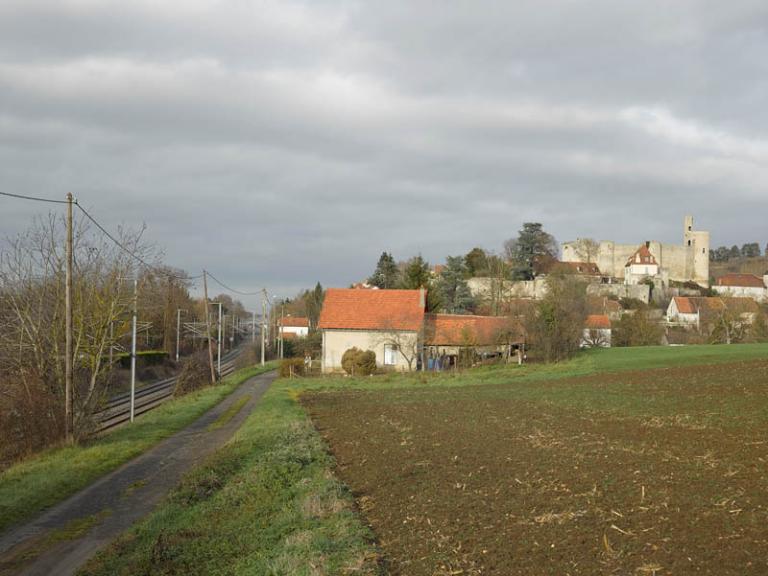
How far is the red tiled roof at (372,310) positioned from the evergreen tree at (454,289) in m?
19.1

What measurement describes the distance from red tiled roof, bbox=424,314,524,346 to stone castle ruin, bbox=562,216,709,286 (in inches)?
3037

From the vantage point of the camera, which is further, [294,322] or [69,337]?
[294,322]

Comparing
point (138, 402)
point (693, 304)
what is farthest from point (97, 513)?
point (693, 304)

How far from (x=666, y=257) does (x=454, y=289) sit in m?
67.3

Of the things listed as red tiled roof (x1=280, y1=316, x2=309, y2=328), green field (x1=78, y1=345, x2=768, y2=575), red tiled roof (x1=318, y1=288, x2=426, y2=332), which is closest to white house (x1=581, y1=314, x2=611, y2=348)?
red tiled roof (x1=318, y1=288, x2=426, y2=332)

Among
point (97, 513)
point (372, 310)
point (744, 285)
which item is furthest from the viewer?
point (744, 285)

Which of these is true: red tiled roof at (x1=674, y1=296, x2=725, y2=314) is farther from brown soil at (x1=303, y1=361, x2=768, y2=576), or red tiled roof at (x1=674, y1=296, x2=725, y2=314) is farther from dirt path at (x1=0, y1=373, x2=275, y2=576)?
dirt path at (x1=0, y1=373, x2=275, y2=576)

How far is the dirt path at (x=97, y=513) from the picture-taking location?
32.8 ft

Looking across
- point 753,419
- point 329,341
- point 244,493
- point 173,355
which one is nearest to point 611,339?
point 329,341

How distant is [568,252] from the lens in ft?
421

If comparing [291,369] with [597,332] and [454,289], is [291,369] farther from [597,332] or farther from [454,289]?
[597,332]

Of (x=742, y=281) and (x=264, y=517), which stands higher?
(x=742, y=281)

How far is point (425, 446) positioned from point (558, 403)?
978 cm

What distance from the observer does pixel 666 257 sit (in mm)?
125625
